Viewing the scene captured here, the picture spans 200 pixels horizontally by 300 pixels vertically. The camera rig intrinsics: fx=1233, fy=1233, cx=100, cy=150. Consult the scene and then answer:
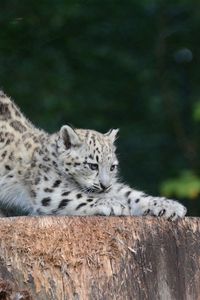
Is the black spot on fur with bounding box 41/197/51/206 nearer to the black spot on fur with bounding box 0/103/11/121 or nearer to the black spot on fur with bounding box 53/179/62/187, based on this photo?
the black spot on fur with bounding box 53/179/62/187

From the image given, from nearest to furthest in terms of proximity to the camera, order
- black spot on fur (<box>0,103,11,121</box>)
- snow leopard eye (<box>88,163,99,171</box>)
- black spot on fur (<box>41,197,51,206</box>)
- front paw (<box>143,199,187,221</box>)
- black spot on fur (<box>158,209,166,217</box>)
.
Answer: front paw (<box>143,199,187,221</box>), black spot on fur (<box>158,209,166,217</box>), black spot on fur (<box>41,197,51,206</box>), snow leopard eye (<box>88,163,99,171</box>), black spot on fur (<box>0,103,11,121</box>)

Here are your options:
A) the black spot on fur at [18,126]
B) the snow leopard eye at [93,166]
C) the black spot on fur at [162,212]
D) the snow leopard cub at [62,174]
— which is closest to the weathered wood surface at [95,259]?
the black spot on fur at [162,212]

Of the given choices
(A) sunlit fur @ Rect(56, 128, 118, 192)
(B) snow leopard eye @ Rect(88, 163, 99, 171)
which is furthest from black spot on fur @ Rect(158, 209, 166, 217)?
(B) snow leopard eye @ Rect(88, 163, 99, 171)

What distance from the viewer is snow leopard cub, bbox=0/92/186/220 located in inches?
394

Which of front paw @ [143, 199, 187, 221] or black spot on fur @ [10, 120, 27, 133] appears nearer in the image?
front paw @ [143, 199, 187, 221]

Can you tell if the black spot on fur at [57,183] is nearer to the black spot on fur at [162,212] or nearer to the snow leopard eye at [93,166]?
the snow leopard eye at [93,166]

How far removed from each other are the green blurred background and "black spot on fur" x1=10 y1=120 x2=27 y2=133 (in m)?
3.11

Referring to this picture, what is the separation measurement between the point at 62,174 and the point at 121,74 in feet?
25.9

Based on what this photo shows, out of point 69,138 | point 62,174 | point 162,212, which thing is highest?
point 69,138

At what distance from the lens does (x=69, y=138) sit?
34.1 ft

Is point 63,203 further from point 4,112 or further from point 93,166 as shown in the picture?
point 4,112

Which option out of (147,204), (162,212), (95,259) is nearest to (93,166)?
(147,204)

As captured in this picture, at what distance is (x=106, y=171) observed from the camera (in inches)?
403

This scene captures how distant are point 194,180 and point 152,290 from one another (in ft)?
14.5
